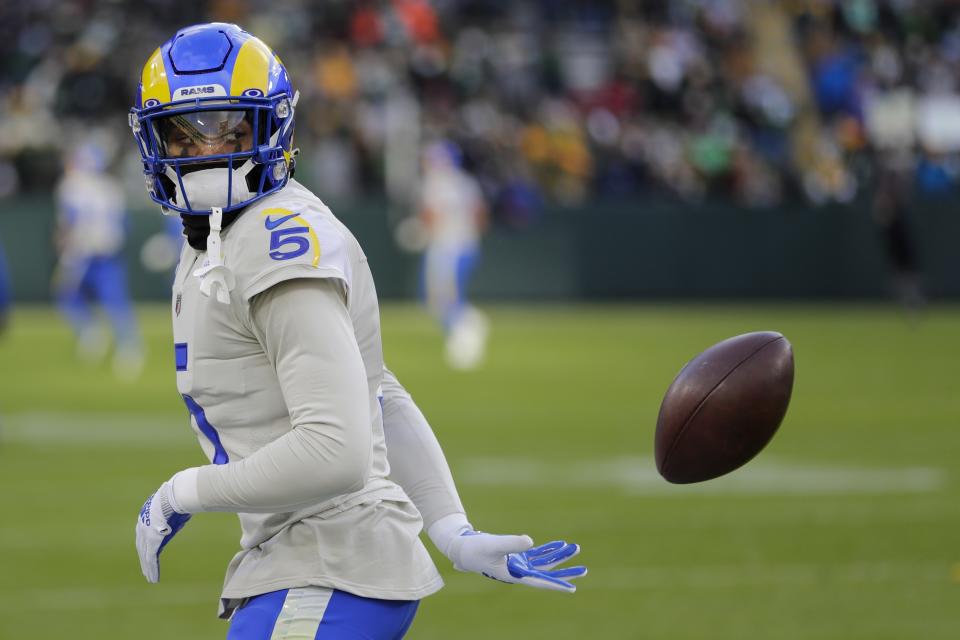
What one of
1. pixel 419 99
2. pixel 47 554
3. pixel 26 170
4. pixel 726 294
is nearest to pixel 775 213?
pixel 726 294

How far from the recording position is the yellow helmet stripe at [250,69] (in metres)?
Result: 3.17

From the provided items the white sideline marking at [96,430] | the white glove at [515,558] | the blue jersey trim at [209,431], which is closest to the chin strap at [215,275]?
the blue jersey trim at [209,431]

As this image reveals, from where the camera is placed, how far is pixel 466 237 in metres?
20.5

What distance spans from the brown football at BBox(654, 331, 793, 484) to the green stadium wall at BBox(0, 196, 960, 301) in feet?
69.9

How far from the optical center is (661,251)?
25531 mm

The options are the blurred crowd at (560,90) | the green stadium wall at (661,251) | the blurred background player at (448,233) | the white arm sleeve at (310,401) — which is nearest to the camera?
the white arm sleeve at (310,401)

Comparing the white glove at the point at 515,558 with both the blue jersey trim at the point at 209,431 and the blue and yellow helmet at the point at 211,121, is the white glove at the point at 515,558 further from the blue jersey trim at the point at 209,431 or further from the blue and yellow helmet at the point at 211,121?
the blue and yellow helmet at the point at 211,121

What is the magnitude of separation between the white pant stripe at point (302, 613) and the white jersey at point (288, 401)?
0.06 feet

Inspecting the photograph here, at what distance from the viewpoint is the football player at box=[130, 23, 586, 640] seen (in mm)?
2975

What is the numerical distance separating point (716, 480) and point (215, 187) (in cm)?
798

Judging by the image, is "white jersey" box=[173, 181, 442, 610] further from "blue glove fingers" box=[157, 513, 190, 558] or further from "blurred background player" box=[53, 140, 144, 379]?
"blurred background player" box=[53, 140, 144, 379]

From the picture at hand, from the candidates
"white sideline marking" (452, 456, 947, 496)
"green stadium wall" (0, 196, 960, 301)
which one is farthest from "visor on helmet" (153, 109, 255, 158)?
"green stadium wall" (0, 196, 960, 301)

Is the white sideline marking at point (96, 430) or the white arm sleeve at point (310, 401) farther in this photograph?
the white sideline marking at point (96, 430)

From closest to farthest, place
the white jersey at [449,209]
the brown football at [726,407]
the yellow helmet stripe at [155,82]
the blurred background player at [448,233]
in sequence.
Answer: the yellow helmet stripe at [155,82] → the brown football at [726,407] → the blurred background player at [448,233] → the white jersey at [449,209]
